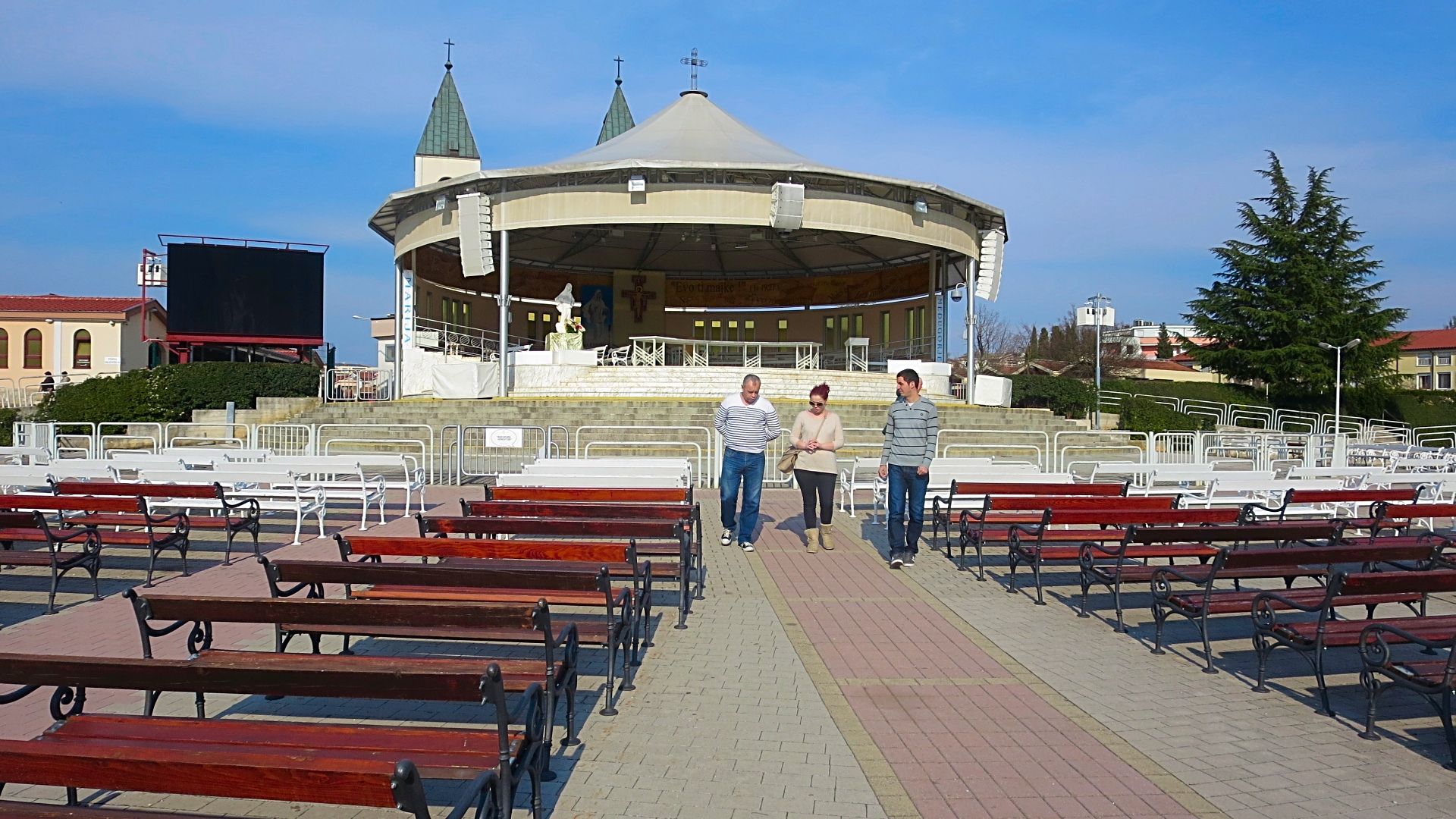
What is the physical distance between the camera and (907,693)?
532 centimetres

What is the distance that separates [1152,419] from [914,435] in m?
25.8

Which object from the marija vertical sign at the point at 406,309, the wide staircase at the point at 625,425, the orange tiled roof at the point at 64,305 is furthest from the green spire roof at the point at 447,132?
the wide staircase at the point at 625,425

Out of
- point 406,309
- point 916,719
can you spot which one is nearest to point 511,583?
point 916,719

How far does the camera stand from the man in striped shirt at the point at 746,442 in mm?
9969

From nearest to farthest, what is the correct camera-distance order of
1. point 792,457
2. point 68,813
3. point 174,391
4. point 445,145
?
point 68,813
point 792,457
point 174,391
point 445,145

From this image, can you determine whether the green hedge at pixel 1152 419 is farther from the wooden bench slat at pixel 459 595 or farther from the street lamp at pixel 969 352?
the wooden bench slat at pixel 459 595

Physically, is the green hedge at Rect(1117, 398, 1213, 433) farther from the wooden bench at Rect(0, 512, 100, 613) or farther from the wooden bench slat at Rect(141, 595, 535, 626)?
the wooden bench slat at Rect(141, 595, 535, 626)

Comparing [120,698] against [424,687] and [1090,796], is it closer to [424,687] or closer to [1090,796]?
[424,687]

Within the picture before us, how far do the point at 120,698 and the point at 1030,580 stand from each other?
22.9 feet

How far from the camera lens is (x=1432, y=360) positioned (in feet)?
268

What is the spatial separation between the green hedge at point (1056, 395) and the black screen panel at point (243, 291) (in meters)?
27.0

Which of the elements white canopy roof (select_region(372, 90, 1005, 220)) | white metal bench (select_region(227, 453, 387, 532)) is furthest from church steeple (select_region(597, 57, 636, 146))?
white metal bench (select_region(227, 453, 387, 532))

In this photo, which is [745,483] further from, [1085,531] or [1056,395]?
[1056,395]

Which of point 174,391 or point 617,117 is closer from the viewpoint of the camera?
point 174,391
